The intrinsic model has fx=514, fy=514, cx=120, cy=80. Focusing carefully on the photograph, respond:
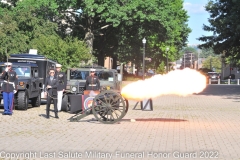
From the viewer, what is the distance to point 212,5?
4700cm

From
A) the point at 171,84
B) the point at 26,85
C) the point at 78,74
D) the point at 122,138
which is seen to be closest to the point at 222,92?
the point at 78,74

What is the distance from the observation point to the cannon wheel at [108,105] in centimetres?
1625

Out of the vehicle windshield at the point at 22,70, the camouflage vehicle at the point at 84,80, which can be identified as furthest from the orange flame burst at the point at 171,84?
the vehicle windshield at the point at 22,70

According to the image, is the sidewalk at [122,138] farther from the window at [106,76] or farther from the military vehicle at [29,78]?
the window at [106,76]

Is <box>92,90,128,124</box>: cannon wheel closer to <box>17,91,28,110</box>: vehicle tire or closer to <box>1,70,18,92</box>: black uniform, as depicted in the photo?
<box>1,70,18,92</box>: black uniform

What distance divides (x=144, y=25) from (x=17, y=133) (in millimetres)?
41028

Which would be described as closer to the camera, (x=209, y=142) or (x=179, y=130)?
(x=209, y=142)

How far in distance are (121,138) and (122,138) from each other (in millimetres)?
25

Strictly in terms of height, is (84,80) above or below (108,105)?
above

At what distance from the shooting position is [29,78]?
23.1 metres

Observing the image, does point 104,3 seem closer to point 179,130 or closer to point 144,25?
point 144,25

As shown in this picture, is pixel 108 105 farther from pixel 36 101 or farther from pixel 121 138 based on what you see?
pixel 36 101

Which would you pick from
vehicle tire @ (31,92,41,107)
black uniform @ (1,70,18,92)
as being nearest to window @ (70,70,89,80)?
vehicle tire @ (31,92,41,107)

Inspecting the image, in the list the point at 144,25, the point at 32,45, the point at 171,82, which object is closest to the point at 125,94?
the point at 171,82
